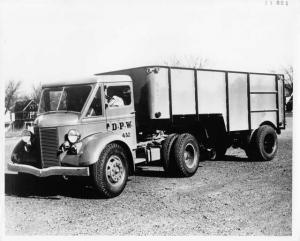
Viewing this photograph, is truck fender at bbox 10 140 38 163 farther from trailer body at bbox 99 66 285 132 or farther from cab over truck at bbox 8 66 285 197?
trailer body at bbox 99 66 285 132

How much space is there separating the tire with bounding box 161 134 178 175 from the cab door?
0.76 metres

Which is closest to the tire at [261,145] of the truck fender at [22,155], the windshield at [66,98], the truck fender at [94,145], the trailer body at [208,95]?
the trailer body at [208,95]

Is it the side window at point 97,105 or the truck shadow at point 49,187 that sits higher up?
the side window at point 97,105

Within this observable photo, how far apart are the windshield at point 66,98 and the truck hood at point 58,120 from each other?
189 millimetres

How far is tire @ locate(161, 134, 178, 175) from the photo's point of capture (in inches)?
307

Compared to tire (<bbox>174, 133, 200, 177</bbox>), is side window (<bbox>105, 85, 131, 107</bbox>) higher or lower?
higher

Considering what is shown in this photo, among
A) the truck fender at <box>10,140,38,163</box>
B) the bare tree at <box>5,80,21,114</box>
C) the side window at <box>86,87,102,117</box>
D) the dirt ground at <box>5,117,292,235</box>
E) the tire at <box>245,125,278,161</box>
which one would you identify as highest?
the bare tree at <box>5,80,21,114</box>

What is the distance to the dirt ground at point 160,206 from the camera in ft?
17.6

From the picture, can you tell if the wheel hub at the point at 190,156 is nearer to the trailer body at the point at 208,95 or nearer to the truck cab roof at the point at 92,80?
the trailer body at the point at 208,95

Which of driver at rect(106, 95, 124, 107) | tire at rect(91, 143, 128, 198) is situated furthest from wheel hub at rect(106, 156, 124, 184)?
driver at rect(106, 95, 124, 107)

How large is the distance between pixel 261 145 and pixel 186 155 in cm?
245

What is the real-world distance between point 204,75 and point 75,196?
149 inches

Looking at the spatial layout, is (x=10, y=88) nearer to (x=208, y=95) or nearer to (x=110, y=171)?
(x=110, y=171)

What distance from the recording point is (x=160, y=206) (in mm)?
6109
